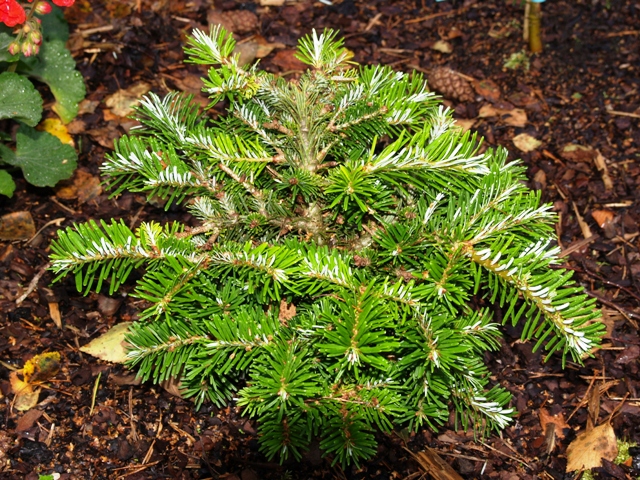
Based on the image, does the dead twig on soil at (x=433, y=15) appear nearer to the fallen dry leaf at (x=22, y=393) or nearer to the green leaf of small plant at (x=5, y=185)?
the green leaf of small plant at (x=5, y=185)

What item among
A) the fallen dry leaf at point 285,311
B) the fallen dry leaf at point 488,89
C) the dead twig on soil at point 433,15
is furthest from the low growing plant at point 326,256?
the dead twig on soil at point 433,15

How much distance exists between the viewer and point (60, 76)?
2734 mm

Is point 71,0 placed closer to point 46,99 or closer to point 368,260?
point 46,99

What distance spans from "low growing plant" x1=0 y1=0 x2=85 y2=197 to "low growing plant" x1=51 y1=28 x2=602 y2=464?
562 millimetres

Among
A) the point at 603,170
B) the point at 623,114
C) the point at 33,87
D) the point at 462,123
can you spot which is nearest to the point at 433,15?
the point at 462,123

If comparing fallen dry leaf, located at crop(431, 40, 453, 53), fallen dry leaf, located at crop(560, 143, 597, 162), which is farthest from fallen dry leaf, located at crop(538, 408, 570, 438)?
fallen dry leaf, located at crop(431, 40, 453, 53)

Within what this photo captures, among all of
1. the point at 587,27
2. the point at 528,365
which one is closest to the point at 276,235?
the point at 528,365

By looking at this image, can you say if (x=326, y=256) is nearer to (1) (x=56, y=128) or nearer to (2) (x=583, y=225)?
(2) (x=583, y=225)

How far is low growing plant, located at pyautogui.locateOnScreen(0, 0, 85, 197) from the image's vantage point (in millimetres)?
2160

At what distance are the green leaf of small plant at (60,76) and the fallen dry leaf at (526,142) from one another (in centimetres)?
180

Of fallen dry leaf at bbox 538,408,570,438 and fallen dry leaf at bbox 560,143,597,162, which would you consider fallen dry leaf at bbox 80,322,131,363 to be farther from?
fallen dry leaf at bbox 560,143,597,162

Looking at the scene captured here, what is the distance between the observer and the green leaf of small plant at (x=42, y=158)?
2486 mm

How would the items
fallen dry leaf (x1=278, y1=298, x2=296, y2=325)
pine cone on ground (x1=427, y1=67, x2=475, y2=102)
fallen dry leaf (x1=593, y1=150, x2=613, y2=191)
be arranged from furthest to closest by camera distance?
pine cone on ground (x1=427, y1=67, x2=475, y2=102)
fallen dry leaf (x1=593, y1=150, x2=613, y2=191)
fallen dry leaf (x1=278, y1=298, x2=296, y2=325)

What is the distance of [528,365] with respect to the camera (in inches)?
89.4
